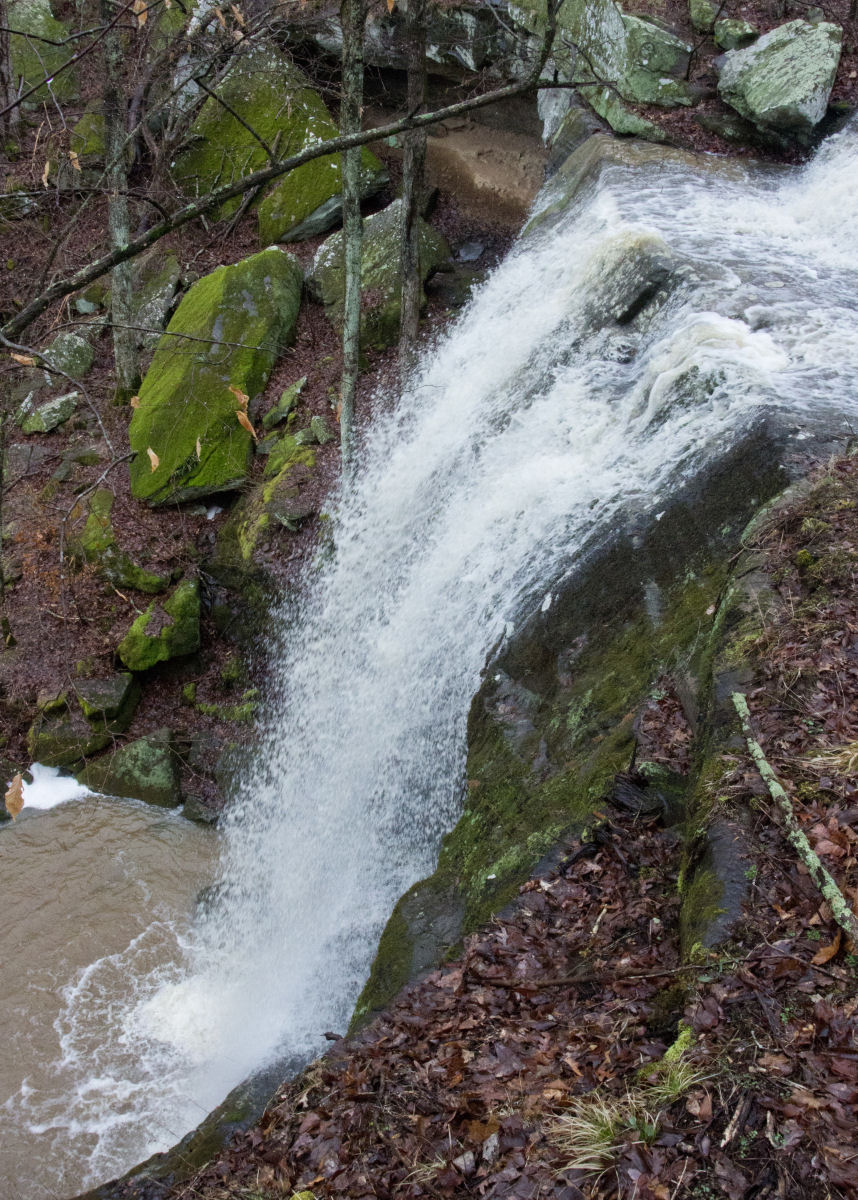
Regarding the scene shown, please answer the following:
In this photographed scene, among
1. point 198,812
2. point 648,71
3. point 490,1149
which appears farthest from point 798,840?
point 648,71

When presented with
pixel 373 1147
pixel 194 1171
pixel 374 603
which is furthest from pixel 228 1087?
pixel 374 603

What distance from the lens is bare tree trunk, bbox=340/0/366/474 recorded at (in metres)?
7.86

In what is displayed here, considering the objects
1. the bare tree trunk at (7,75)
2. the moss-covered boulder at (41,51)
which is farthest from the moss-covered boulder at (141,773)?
the moss-covered boulder at (41,51)

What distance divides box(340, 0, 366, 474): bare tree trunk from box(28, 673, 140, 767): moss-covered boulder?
3724 millimetres

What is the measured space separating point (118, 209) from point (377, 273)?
348cm

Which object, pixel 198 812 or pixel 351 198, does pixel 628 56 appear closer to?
pixel 351 198

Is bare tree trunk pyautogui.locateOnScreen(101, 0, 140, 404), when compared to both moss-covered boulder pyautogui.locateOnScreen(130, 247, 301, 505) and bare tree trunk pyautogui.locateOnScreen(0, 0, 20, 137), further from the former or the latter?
bare tree trunk pyautogui.locateOnScreen(0, 0, 20, 137)

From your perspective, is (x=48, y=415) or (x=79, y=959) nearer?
(x=79, y=959)

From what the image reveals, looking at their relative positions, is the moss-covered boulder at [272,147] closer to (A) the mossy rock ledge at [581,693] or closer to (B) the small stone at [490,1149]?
(A) the mossy rock ledge at [581,693]

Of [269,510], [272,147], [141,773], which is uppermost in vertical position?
→ [272,147]

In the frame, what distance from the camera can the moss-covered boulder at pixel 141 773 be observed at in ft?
28.7

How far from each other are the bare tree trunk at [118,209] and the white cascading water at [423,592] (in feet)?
13.3

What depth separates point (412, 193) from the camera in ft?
34.0

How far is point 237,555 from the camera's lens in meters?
9.77
